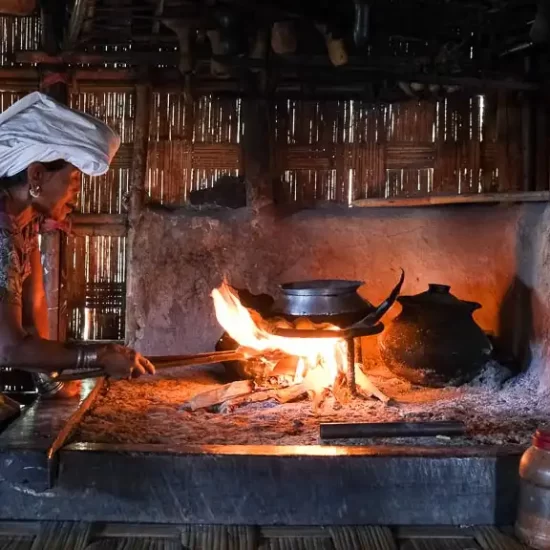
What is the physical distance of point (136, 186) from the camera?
4.57m

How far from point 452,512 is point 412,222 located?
6.69ft

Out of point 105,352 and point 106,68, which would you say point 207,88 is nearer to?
point 106,68

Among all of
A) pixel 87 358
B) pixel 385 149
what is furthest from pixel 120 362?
pixel 385 149

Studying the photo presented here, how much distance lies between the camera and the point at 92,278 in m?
4.88

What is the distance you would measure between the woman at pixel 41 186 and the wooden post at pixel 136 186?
1.28 m

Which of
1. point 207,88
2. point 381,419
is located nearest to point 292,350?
point 381,419

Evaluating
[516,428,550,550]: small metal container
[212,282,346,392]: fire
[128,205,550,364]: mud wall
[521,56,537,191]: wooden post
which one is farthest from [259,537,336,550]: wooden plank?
[521,56,537,191]: wooden post

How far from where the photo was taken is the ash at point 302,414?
3.06 metres

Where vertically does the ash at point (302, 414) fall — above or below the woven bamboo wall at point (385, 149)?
below

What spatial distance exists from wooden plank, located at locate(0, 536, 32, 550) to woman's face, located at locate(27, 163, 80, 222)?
49.5 inches

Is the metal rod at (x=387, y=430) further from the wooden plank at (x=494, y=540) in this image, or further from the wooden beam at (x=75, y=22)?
the wooden beam at (x=75, y=22)

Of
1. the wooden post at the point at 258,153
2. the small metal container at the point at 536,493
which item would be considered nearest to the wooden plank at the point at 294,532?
the small metal container at the point at 536,493

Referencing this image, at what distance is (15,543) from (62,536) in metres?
0.15

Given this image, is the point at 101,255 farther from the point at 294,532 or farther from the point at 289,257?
the point at 294,532
